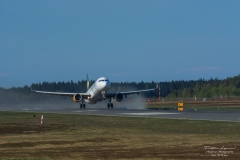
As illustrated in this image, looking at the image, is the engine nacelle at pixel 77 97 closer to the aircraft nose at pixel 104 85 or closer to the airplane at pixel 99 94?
the airplane at pixel 99 94

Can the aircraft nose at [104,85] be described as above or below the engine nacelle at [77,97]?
above

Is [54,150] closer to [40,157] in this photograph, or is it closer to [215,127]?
[40,157]

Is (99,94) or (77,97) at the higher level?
(99,94)

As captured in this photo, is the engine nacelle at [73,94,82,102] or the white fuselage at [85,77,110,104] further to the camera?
the engine nacelle at [73,94,82,102]

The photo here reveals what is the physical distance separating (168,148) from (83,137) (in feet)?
22.0

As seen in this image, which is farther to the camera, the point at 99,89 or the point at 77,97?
the point at 77,97

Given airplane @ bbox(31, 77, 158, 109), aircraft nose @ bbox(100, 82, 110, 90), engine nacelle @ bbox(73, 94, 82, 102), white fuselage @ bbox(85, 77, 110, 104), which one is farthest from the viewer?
engine nacelle @ bbox(73, 94, 82, 102)

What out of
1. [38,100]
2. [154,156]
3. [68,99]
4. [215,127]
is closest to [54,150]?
[154,156]

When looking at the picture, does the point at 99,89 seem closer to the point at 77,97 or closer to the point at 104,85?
the point at 104,85

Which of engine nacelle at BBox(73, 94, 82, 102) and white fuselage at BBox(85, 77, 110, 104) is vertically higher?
white fuselage at BBox(85, 77, 110, 104)

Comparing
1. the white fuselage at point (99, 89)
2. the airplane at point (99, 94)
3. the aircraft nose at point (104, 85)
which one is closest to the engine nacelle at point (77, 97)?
the airplane at point (99, 94)

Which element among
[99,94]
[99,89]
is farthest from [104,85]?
[99,94]

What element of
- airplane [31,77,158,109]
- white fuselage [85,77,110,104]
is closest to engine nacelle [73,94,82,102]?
airplane [31,77,158,109]

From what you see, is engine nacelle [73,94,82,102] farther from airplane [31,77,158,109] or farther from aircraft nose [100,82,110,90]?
aircraft nose [100,82,110,90]
